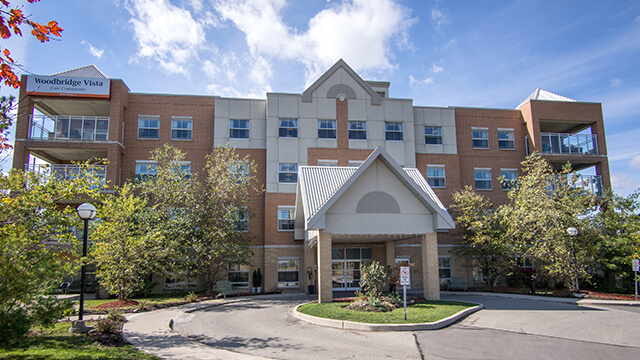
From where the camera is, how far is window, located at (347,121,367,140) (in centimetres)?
2931

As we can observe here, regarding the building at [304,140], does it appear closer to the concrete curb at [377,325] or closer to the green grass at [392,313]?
the green grass at [392,313]

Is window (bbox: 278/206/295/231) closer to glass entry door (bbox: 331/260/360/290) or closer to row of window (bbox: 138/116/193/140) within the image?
A: glass entry door (bbox: 331/260/360/290)

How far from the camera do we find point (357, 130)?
96.3 feet

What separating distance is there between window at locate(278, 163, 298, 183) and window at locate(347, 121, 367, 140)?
486 centimetres

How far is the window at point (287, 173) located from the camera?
2802 cm

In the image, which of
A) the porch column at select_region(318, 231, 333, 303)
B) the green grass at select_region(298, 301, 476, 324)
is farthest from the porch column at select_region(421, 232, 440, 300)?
Result: the porch column at select_region(318, 231, 333, 303)

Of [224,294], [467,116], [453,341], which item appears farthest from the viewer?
[467,116]

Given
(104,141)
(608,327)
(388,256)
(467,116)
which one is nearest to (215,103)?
(104,141)

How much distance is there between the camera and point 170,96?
2884 cm

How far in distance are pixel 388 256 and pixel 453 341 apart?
1309 cm

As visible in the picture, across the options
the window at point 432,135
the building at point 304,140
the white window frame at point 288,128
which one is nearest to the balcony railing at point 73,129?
the building at point 304,140

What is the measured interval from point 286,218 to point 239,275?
4.86 m

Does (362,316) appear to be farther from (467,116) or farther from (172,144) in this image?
(467,116)

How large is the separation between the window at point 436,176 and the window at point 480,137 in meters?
3.66
